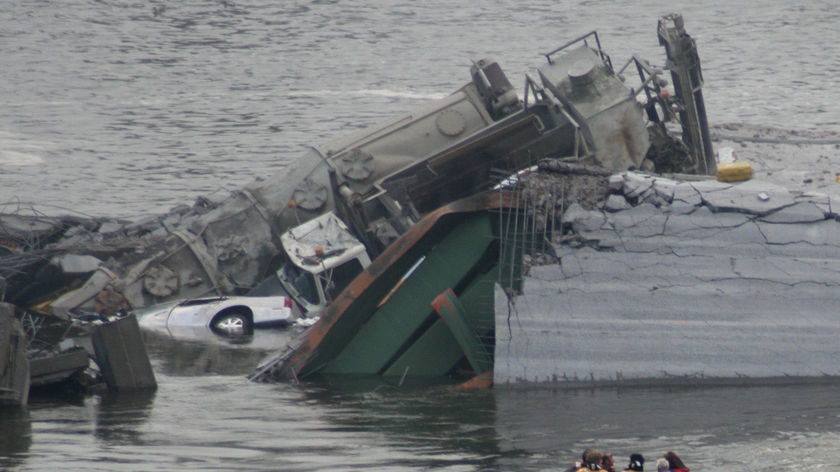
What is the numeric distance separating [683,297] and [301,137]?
32.8m

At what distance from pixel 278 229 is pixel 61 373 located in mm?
8302

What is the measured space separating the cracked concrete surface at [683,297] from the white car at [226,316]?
7.80m

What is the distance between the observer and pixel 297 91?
205ft

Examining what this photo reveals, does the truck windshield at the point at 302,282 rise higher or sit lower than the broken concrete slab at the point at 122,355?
lower

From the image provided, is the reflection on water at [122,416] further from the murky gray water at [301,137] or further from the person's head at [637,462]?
the person's head at [637,462]

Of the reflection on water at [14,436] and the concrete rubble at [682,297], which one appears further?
the concrete rubble at [682,297]

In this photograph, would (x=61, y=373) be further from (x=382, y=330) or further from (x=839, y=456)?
(x=839, y=456)

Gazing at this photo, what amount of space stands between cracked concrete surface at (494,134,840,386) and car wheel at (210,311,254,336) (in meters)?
7.83

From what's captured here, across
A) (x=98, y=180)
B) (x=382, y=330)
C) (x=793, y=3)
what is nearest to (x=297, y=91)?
(x=98, y=180)

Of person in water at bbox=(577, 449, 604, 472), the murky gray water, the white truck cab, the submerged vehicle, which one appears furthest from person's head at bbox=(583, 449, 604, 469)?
the white truck cab

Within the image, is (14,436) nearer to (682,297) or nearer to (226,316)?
(226,316)

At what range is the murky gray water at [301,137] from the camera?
1767 cm

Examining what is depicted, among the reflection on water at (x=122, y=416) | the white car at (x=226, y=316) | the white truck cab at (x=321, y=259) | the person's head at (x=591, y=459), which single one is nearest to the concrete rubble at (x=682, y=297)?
the reflection on water at (x=122, y=416)

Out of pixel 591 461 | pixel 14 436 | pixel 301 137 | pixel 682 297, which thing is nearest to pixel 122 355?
pixel 14 436
